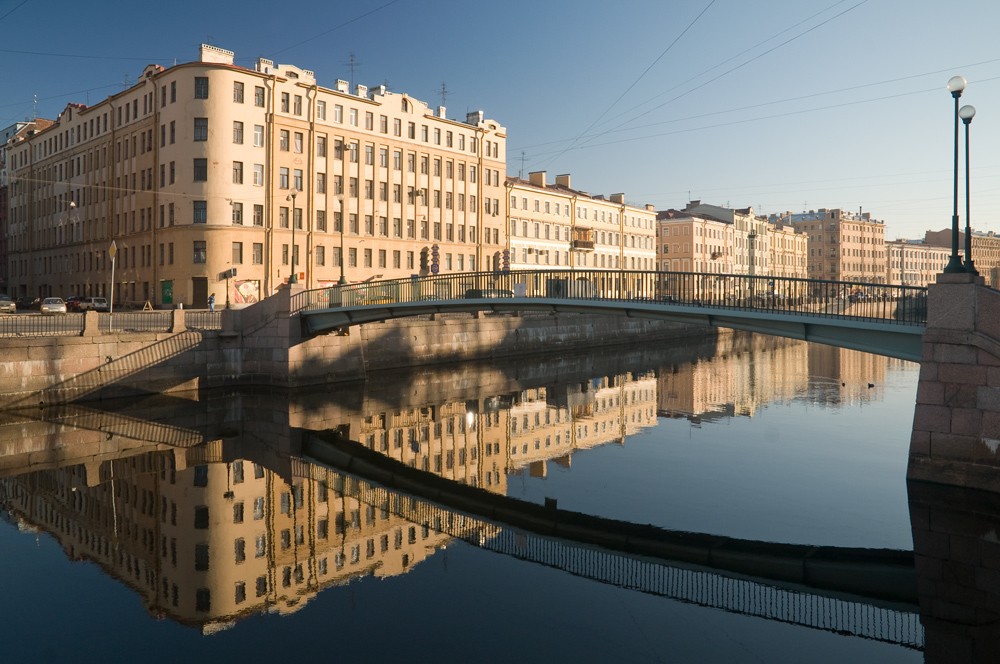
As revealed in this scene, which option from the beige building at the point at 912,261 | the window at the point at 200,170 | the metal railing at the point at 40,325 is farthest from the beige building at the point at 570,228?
the beige building at the point at 912,261

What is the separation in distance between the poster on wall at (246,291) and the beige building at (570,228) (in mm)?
25710

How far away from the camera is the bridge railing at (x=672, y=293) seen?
17.4 metres

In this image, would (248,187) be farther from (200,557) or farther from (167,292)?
(200,557)

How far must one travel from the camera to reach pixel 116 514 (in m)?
14.9

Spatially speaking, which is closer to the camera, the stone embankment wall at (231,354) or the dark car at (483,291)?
the stone embankment wall at (231,354)

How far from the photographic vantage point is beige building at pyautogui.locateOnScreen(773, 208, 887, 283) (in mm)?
131750

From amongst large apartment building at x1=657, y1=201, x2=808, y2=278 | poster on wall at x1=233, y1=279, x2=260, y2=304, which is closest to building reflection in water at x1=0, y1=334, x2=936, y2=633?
poster on wall at x1=233, y1=279, x2=260, y2=304

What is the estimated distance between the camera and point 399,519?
583 inches

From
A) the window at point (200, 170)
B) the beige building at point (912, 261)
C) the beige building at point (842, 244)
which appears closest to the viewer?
the window at point (200, 170)

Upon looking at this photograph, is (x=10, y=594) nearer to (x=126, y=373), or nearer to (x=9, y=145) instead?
(x=126, y=373)

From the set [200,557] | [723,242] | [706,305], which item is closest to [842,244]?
[723,242]

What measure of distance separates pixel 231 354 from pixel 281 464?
13450mm

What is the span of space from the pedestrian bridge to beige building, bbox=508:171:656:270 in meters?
36.1

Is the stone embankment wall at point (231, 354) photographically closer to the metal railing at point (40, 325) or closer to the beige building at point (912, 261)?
the metal railing at point (40, 325)
